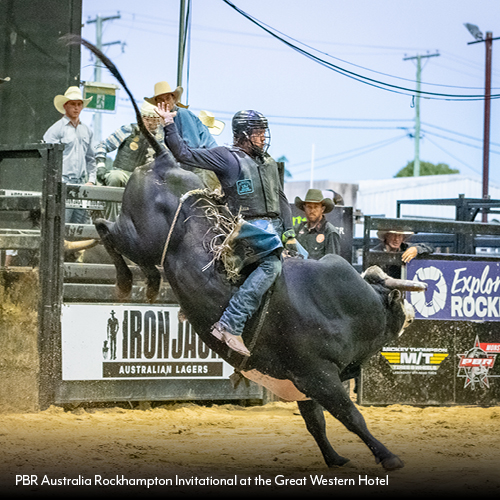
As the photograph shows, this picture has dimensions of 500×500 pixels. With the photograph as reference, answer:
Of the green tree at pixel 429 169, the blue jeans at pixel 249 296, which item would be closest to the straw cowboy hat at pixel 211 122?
the blue jeans at pixel 249 296

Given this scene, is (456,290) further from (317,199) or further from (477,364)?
(317,199)

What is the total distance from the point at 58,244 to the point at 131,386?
60.3 inches

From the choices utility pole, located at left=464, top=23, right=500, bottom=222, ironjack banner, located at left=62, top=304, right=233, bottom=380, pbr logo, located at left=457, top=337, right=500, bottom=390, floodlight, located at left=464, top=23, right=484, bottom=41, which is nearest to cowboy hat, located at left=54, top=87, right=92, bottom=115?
ironjack banner, located at left=62, top=304, right=233, bottom=380

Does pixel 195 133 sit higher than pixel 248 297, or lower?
higher

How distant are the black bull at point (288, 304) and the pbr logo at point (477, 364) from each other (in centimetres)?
326

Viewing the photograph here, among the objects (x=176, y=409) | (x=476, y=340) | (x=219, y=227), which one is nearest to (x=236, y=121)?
(x=219, y=227)

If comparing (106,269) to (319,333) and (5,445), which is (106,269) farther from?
(319,333)

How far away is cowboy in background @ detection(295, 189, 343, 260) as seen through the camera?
302 inches

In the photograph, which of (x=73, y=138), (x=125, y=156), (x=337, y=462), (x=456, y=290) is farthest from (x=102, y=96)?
(x=337, y=462)

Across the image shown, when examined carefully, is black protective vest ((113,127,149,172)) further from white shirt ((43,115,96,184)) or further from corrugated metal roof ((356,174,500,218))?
corrugated metal roof ((356,174,500,218))

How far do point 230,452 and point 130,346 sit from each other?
1836 millimetres

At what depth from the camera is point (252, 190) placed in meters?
5.01

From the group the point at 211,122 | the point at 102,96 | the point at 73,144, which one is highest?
the point at 102,96

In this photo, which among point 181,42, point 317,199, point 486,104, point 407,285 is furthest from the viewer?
point 486,104
